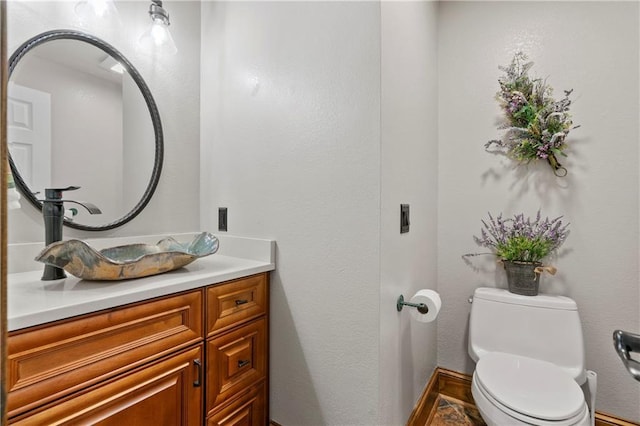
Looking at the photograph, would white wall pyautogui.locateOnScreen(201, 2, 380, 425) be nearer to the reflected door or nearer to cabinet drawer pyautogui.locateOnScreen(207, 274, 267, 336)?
cabinet drawer pyautogui.locateOnScreen(207, 274, 267, 336)

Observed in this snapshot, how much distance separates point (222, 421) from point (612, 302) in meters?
1.94

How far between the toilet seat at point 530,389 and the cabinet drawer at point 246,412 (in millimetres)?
989

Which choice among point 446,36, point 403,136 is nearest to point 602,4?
point 446,36

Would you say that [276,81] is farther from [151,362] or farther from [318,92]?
[151,362]

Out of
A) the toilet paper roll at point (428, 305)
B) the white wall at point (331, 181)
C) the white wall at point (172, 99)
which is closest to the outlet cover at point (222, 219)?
the white wall at point (331, 181)

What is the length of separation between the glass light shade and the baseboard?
222 centimetres

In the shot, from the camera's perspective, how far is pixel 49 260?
0.91 meters

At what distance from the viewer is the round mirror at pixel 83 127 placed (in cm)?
117

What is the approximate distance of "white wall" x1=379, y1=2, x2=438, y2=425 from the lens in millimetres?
1206

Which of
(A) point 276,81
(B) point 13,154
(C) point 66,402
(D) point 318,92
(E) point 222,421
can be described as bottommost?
(E) point 222,421

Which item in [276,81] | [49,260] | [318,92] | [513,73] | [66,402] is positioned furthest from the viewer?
[513,73]

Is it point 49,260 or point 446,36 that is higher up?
point 446,36

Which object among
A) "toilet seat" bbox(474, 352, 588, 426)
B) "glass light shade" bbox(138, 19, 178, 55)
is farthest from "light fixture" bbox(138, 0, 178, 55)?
"toilet seat" bbox(474, 352, 588, 426)

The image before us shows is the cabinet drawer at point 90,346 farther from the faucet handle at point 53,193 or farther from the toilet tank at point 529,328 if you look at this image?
the toilet tank at point 529,328
